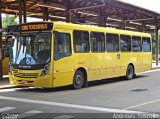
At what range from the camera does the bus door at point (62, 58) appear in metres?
15.9

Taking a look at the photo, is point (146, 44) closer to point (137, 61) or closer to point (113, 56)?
point (137, 61)

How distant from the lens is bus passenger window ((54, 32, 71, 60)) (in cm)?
1599

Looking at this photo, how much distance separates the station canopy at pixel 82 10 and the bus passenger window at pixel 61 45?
25.1 ft

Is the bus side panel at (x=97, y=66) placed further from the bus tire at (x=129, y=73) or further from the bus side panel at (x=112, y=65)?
the bus tire at (x=129, y=73)

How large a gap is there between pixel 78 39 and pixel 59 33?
1454mm

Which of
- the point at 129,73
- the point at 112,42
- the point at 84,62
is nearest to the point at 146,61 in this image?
the point at 129,73

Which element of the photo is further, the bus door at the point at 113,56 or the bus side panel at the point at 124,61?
the bus side panel at the point at 124,61

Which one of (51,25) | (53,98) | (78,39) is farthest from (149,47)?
(53,98)

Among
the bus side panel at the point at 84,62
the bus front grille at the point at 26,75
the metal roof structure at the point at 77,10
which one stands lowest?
the bus front grille at the point at 26,75

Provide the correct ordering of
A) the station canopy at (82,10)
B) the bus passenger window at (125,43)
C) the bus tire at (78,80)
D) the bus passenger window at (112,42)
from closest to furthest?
the bus tire at (78,80)
the bus passenger window at (112,42)
the bus passenger window at (125,43)
the station canopy at (82,10)

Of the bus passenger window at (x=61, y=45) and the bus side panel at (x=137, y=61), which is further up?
the bus passenger window at (x=61, y=45)

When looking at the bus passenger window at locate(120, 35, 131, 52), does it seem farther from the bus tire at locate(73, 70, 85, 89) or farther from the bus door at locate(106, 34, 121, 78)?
the bus tire at locate(73, 70, 85, 89)

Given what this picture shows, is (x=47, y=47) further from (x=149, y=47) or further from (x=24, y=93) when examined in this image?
(x=149, y=47)

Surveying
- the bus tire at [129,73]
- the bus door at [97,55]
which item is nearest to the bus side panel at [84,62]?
the bus door at [97,55]
